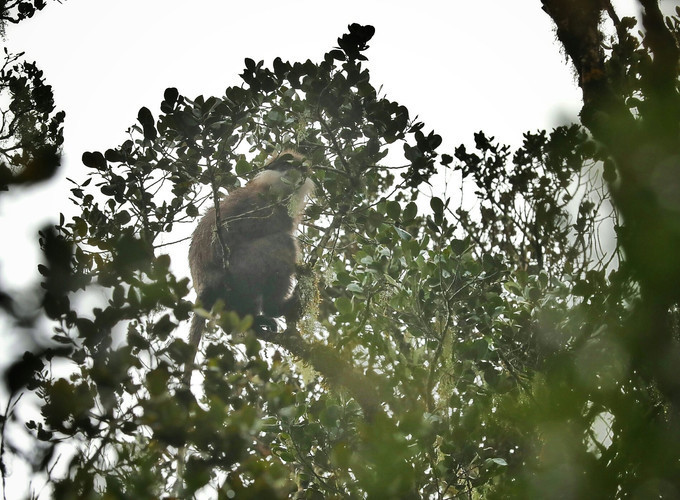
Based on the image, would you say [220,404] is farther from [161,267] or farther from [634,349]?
[634,349]

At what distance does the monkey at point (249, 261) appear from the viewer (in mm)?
5133

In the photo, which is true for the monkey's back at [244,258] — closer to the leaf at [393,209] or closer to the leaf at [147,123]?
the leaf at [393,209]

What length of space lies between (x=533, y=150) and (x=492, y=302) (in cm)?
134

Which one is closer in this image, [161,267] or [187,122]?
[161,267]

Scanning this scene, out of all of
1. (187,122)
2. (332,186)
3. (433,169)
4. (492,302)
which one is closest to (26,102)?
(187,122)

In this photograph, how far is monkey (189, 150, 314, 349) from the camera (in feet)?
16.8

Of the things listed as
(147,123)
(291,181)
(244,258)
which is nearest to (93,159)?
(147,123)

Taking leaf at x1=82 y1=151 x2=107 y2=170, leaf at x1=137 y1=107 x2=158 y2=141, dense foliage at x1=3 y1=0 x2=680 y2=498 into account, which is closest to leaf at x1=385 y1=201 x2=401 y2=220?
dense foliage at x1=3 y1=0 x2=680 y2=498

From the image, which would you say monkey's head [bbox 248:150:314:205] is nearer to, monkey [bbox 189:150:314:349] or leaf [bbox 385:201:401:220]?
monkey [bbox 189:150:314:349]

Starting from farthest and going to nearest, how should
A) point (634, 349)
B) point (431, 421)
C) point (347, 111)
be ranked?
point (347, 111)
point (431, 421)
point (634, 349)

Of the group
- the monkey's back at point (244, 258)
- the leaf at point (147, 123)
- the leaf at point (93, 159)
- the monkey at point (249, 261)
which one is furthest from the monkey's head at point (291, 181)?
the leaf at point (93, 159)

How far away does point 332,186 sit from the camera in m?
4.52

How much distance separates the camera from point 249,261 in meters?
5.26

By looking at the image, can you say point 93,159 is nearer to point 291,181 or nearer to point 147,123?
point 147,123
